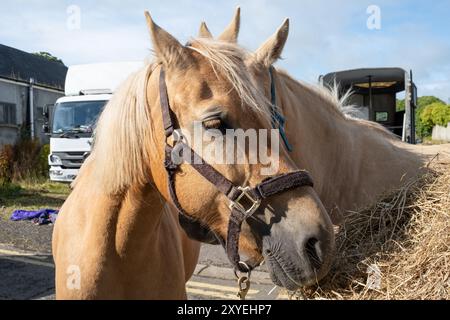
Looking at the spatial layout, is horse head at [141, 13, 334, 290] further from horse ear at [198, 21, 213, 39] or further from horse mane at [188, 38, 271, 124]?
horse ear at [198, 21, 213, 39]

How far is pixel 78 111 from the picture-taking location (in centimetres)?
1027

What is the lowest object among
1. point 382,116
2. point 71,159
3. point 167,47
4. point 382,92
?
point 71,159

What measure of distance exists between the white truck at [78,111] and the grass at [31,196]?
76cm

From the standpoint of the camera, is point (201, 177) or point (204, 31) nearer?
point (201, 177)

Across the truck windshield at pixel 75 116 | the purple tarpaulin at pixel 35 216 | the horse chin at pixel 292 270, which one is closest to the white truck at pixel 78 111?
the truck windshield at pixel 75 116

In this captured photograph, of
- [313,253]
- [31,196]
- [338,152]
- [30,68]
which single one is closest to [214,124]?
[313,253]

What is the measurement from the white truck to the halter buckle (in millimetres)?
8803

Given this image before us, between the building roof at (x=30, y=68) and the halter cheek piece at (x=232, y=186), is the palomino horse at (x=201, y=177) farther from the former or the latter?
the building roof at (x=30, y=68)

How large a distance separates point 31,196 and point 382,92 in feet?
33.5

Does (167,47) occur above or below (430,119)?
below

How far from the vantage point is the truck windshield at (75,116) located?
1007 centimetres

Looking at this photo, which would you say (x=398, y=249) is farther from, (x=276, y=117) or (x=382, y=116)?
(x=382, y=116)

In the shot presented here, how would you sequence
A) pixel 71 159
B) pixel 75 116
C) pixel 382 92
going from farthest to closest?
pixel 71 159, pixel 75 116, pixel 382 92
